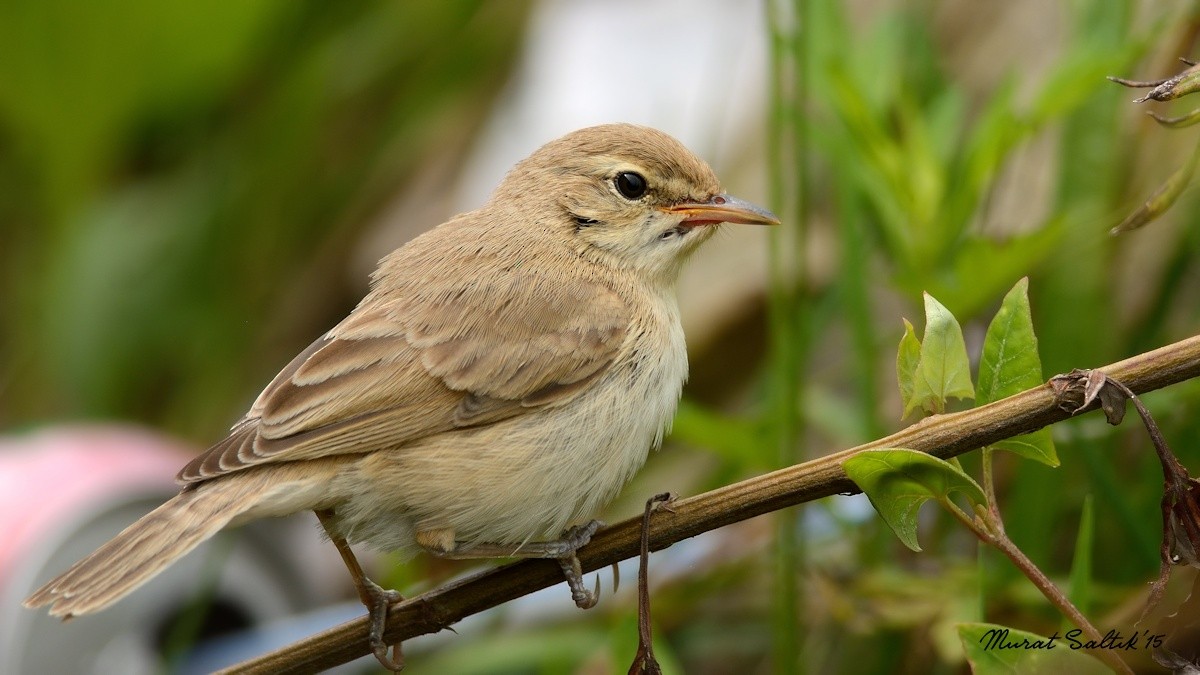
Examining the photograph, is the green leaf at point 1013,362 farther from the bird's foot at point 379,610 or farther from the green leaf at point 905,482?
the bird's foot at point 379,610

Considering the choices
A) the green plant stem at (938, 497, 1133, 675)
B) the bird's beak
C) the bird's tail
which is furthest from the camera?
the bird's beak

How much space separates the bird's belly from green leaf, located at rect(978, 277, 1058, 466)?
0.96 metres

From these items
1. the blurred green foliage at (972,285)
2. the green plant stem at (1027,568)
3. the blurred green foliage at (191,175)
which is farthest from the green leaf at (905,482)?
the blurred green foliage at (191,175)

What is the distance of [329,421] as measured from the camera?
2.70 m

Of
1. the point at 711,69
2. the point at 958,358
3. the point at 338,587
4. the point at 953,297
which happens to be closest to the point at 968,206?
the point at 953,297

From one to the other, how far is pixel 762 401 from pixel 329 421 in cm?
187

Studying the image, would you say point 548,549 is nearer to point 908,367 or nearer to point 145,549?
point 145,549

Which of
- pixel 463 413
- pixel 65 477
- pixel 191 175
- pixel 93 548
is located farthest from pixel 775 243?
pixel 191 175

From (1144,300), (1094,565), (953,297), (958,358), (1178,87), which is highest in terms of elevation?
(1178,87)

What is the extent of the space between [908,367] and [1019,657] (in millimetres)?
440

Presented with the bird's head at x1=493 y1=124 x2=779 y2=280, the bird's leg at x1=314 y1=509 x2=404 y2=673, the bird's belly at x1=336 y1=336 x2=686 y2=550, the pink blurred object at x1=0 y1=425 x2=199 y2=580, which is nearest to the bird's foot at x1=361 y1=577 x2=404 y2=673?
the bird's leg at x1=314 y1=509 x2=404 y2=673

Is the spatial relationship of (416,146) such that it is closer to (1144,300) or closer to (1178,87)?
(1144,300)

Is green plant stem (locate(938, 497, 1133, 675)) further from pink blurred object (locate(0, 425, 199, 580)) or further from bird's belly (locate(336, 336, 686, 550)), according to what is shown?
pink blurred object (locate(0, 425, 199, 580))

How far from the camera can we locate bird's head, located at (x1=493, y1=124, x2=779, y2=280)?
3197mm
